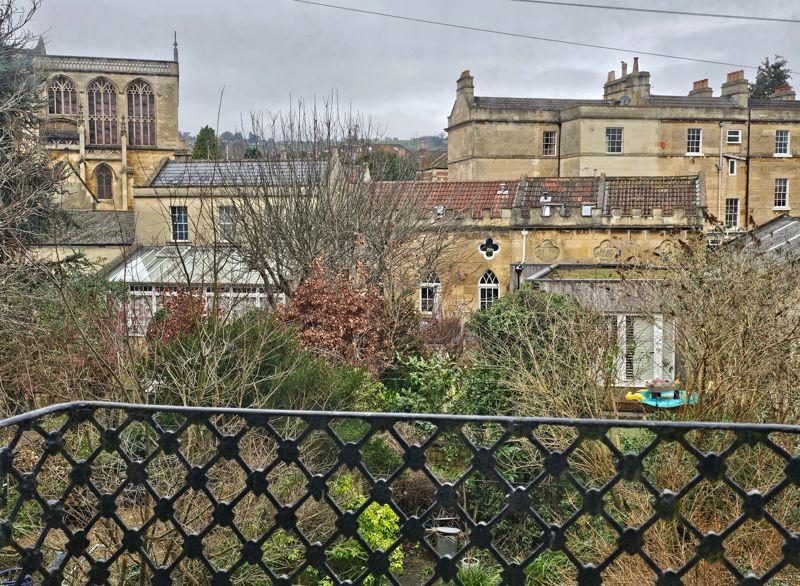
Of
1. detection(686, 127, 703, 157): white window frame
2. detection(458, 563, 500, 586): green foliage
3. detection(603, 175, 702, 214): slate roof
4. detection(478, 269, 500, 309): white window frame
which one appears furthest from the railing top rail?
detection(686, 127, 703, 157): white window frame

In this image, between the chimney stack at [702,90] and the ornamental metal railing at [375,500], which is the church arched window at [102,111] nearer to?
the chimney stack at [702,90]

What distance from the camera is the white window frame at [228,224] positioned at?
22.0 meters

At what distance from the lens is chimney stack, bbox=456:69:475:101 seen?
54156 millimetres

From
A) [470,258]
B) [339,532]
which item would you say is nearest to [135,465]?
[339,532]

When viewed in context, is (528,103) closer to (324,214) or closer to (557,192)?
(557,192)

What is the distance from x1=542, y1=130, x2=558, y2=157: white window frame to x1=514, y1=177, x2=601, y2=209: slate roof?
17.1 m

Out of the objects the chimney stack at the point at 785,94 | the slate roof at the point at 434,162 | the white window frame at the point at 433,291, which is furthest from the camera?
the slate roof at the point at 434,162

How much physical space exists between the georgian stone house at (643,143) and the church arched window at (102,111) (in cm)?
2540

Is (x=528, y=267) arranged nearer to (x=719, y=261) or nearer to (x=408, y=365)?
(x=408, y=365)

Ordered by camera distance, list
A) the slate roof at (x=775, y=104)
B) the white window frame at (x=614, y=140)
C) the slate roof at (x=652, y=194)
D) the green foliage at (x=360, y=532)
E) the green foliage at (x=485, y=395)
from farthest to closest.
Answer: the slate roof at (x=775, y=104) → the white window frame at (x=614, y=140) → the slate roof at (x=652, y=194) → the green foliage at (x=485, y=395) → the green foliage at (x=360, y=532)

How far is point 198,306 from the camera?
42.1 ft

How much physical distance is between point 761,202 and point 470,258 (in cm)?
2759

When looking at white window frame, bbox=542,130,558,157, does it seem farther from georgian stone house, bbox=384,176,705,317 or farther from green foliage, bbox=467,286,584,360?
green foliage, bbox=467,286,584,360

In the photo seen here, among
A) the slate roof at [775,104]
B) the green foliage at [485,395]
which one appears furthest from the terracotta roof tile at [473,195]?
the slate roof at [775,104]
